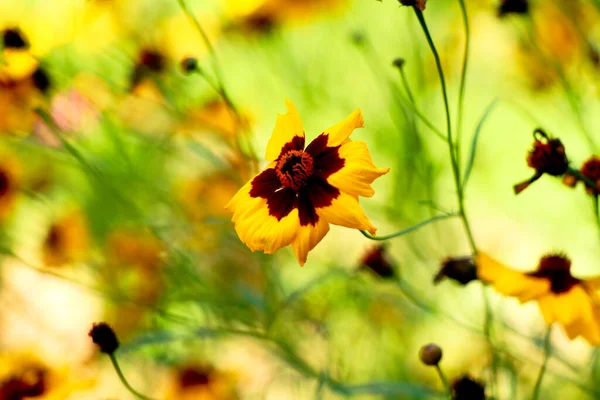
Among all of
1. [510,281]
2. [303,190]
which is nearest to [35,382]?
[303,190]

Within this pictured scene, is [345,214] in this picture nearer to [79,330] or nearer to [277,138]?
[277,138]

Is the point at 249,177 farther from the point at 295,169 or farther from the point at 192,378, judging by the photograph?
the point at 295,169

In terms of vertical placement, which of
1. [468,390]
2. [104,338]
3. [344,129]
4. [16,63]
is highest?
[16,63]

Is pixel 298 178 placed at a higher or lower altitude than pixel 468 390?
higher

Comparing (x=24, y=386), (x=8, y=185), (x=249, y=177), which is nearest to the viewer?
(x=24, y=386)

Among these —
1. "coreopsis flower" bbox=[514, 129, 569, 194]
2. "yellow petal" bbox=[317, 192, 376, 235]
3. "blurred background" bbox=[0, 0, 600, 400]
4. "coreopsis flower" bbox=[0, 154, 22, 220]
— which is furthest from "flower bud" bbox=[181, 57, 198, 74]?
"coreopsis flower" bbox=[0, 154, 22, 220]

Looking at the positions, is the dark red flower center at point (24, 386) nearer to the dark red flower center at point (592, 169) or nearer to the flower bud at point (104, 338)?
the flower bud at point (104, 338)

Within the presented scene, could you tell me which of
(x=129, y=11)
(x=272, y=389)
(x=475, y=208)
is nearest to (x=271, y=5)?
(x=129, y=11)
